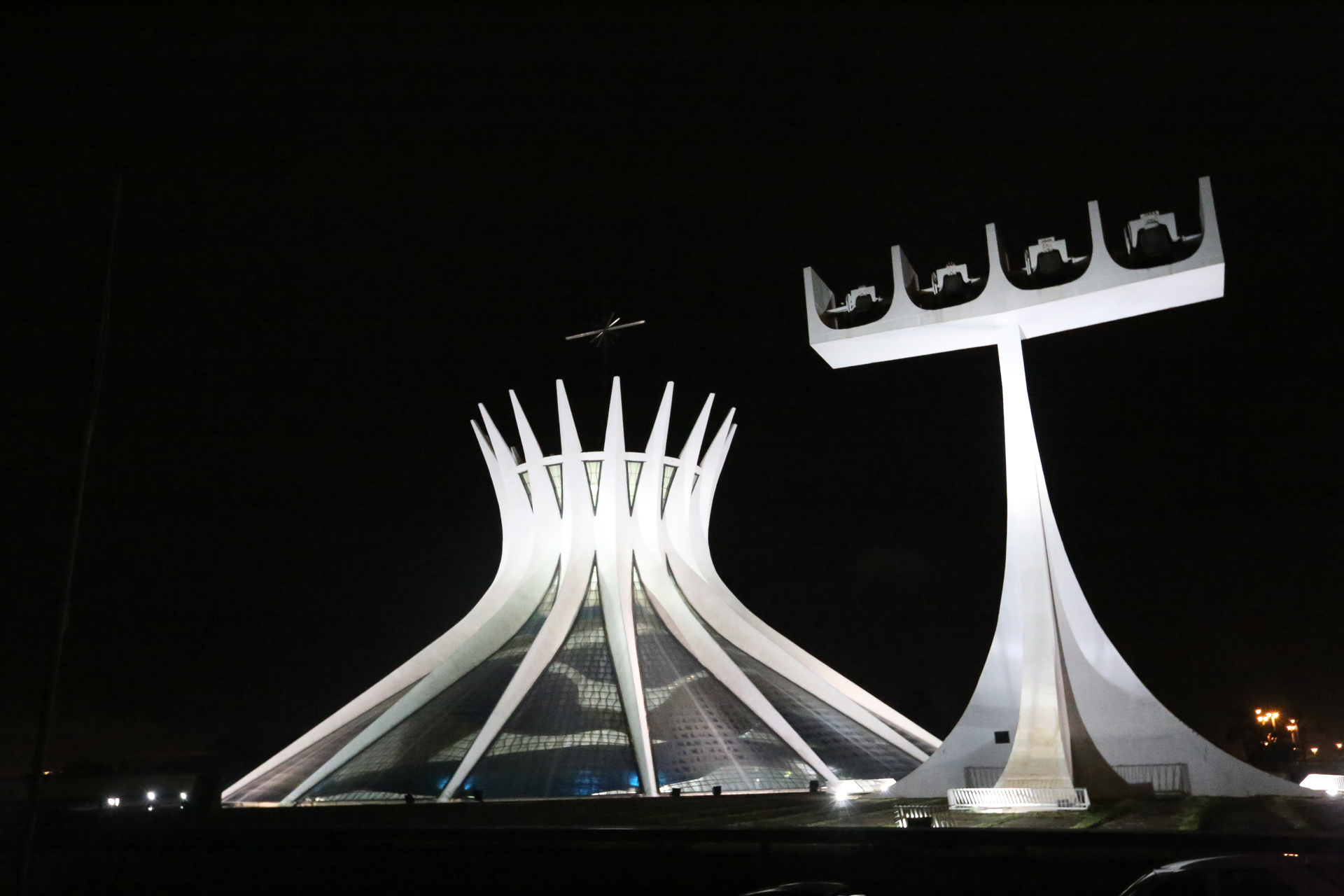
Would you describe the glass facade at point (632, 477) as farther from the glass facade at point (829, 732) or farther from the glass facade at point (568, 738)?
the glass facade at point (829, 732)

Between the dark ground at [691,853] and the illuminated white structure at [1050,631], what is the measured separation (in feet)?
2.08

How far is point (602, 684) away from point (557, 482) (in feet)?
19.6

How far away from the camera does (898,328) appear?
15.1 m

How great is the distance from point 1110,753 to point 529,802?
31.5ft

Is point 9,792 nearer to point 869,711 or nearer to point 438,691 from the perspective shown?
point 438,691

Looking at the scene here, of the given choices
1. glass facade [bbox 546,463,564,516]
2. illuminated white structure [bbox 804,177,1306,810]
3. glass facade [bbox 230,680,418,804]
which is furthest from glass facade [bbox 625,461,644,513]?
illuminated white structure [bbox 804,177,1306,810]

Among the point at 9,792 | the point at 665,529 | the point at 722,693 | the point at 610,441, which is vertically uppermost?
the point at 610,441

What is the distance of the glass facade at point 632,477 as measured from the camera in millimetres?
25067

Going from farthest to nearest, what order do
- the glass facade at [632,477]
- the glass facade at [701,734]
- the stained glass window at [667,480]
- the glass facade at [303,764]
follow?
the stained glass window at [667,480], the glass facade at [632,477], the glass facade at [303,764], the glass facade at [701,734]

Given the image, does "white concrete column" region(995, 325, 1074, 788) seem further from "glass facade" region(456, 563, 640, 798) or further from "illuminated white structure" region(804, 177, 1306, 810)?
"glass facade" region(456, 563, 640, 798)

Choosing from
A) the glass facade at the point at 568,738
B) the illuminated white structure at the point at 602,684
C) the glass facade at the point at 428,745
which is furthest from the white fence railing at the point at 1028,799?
the glass facade at the point at 428,745

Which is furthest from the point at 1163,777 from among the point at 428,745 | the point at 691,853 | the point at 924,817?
the point at 428,745

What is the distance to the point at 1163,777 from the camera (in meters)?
13.3

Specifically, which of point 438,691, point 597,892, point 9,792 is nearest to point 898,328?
→ point 597,892
